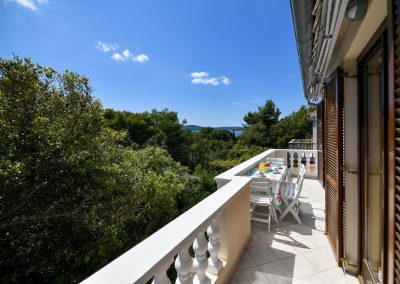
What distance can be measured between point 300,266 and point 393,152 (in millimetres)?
1963

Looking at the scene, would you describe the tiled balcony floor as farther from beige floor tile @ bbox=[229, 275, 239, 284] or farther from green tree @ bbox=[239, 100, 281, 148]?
green tree @ bbox=[239, 100, 281, 148]

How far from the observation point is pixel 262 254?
2.60 metres

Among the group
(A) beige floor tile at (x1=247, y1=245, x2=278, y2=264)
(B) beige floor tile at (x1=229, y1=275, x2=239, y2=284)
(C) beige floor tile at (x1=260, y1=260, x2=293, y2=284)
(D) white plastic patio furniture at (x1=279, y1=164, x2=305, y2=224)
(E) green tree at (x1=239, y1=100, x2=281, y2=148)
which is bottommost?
(B) beige floor tile at (x1=229, y1=275, x2=239, y2=284)

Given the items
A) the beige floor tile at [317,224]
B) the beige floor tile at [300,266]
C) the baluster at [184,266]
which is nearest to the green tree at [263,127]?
the beige floor tile at [317,224]

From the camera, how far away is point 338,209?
2211mm

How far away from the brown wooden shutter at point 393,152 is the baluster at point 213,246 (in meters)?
1.17

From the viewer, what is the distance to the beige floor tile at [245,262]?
236cm

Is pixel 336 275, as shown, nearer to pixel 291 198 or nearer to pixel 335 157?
pixel 335 157

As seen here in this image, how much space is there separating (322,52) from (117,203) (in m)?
4.03

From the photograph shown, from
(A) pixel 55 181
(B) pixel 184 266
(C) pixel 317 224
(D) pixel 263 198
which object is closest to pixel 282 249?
(D) pixel 263 198

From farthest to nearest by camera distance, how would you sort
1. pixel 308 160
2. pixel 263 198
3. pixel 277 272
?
pixel 308 160, pixel 263 198, pixel 277 272

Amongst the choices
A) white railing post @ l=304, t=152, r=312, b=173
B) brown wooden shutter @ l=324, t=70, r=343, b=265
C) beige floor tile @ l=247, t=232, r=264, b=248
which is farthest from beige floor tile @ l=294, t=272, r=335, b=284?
white railing post @ l=304, t=152, r=312, b=173

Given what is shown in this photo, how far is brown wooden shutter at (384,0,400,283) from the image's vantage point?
0.91 meters

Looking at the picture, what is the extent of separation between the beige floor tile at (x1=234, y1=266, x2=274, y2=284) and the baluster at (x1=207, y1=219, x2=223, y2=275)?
46 cm
